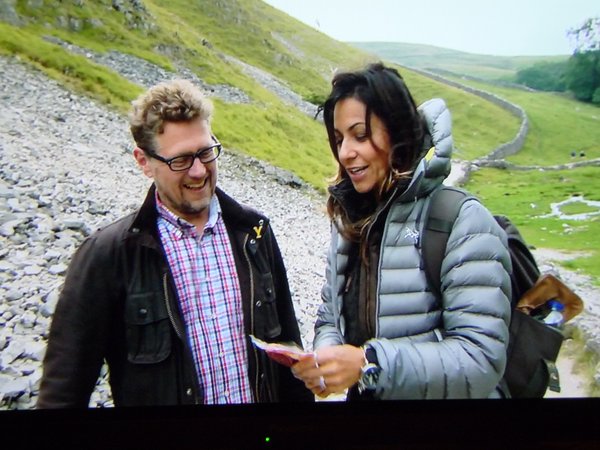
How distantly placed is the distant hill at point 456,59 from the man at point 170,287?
88cm

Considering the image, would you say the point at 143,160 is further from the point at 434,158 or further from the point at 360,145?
the point at 434,158

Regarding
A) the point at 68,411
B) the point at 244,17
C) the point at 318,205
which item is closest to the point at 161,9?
the point at 244,17

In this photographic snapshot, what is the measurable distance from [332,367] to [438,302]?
324mm

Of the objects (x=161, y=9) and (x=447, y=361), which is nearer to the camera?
(x=447, y=361)

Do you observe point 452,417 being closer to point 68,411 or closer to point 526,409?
point 526,409

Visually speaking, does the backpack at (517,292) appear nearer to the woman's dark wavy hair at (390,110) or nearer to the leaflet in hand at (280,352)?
the woman's dark wavy hair at (390,110)

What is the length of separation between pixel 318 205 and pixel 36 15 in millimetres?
1249

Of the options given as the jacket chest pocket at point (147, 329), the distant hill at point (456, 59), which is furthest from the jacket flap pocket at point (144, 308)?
the distant hill at point (456, 59)

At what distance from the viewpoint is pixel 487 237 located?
1208mm

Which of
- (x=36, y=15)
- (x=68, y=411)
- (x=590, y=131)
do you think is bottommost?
(x=68, y=411)

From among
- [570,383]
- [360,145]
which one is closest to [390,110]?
[360,145]

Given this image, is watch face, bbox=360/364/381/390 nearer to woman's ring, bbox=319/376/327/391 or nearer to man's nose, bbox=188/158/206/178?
woman's ring, bbox=319/376/327/391

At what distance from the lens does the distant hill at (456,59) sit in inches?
81.9

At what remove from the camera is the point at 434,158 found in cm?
129
